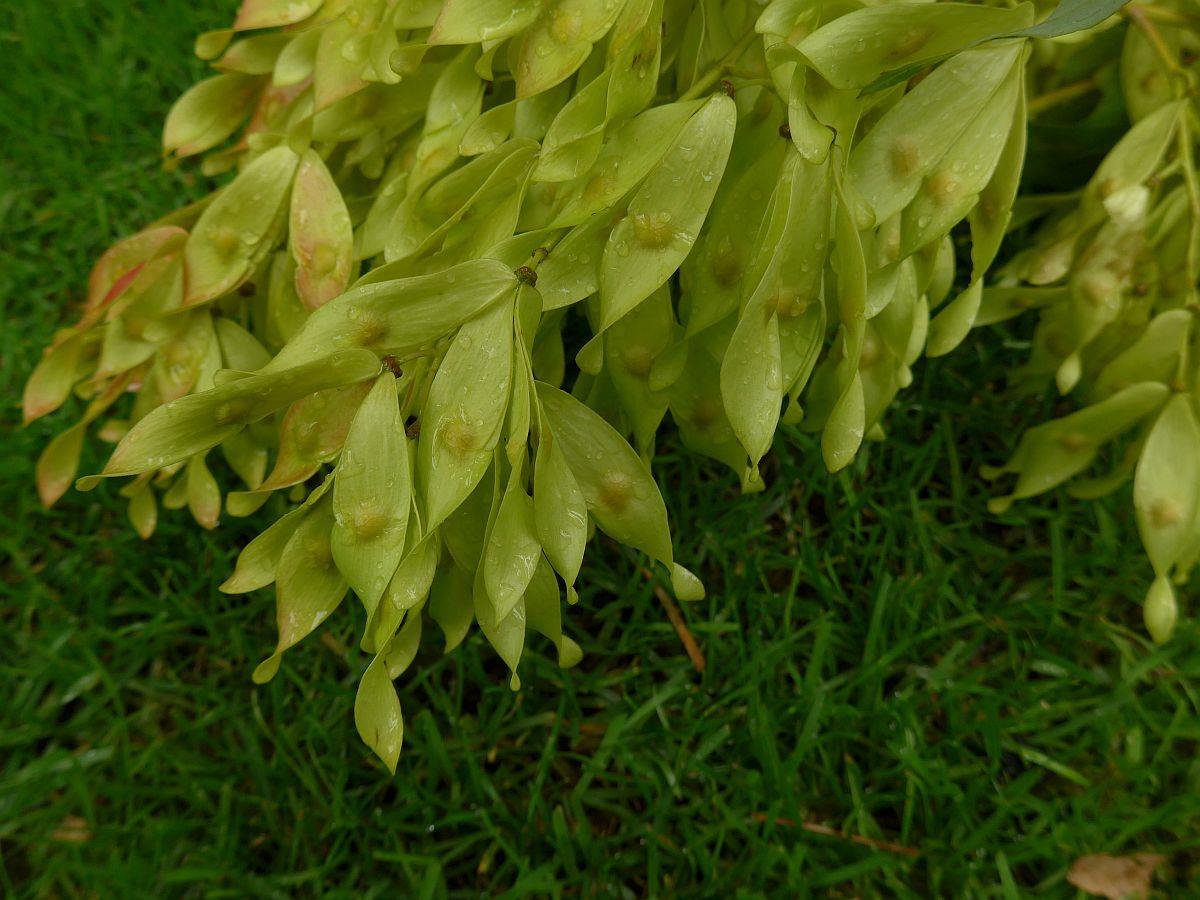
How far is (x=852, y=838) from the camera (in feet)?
3.59

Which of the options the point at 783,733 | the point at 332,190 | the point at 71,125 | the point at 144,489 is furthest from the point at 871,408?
the point at 71,125

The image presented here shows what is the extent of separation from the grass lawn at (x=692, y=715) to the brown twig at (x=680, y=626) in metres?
0.01

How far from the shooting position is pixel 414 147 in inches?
38.9

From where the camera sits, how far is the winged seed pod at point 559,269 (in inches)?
27.2

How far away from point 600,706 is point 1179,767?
2.24ft

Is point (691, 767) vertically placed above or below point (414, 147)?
below

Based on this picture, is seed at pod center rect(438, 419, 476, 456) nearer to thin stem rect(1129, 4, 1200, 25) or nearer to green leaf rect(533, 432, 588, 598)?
green leaf rect(533, 432, 588, 598)

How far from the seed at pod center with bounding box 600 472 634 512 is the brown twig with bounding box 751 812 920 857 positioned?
0.49 m

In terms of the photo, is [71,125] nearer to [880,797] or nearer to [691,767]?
[691,767]

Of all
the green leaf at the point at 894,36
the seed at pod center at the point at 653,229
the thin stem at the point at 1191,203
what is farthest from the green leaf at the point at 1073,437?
the seed at pod center at the point at 653,229

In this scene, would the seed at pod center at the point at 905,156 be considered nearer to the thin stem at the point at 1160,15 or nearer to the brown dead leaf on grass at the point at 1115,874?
the thin stem at the point at 1160,15

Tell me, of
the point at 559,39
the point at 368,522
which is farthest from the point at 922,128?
the point at 368,522

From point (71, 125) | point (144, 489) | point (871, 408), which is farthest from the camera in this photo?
point (71, 125)

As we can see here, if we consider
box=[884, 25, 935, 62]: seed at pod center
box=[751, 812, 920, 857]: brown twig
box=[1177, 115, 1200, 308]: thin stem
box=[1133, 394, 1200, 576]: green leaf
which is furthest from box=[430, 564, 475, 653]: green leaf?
box=[1177, 115, 1200, 308]: thin stem
